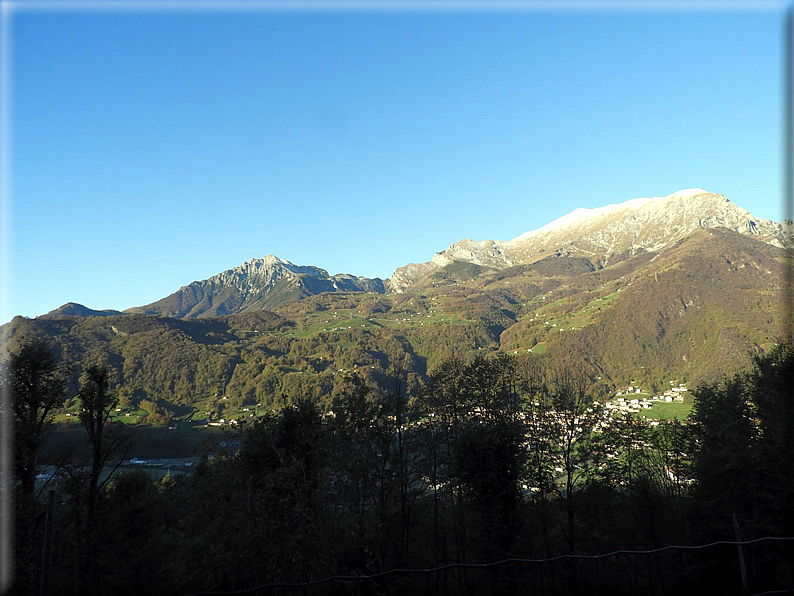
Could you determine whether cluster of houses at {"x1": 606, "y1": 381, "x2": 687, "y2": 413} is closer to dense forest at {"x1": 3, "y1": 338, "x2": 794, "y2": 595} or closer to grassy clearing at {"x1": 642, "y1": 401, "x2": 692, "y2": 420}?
grassy clearing at {"x1": 642, "y1": 401, "x2": 692, "y2": 420}

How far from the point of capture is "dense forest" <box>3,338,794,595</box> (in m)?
19.3

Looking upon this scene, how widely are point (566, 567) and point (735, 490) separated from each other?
36.5 ft

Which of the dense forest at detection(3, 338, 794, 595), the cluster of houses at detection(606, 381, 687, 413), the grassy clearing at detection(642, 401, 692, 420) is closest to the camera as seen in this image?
the dense forest at detection(3, 338, 794, 595)

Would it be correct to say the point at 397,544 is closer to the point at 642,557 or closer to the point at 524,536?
the point at 524,536

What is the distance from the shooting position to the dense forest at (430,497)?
760 inches

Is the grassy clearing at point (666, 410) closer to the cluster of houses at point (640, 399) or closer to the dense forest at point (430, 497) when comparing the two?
the cluster of houses at point (640, 399)

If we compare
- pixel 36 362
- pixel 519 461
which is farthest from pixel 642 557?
pixel 36 362

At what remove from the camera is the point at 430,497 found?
30.8 m

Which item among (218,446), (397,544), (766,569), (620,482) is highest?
(218,446)

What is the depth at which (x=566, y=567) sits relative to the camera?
85.2ft

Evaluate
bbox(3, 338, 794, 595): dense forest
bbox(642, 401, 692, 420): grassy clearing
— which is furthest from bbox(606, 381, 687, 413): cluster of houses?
bbox(3, 338, 794, 595): dense forest

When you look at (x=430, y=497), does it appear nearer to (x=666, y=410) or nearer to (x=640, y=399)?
(x=666, y=410)

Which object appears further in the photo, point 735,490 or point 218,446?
point 735,490

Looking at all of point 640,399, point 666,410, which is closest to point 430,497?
point 666,410
